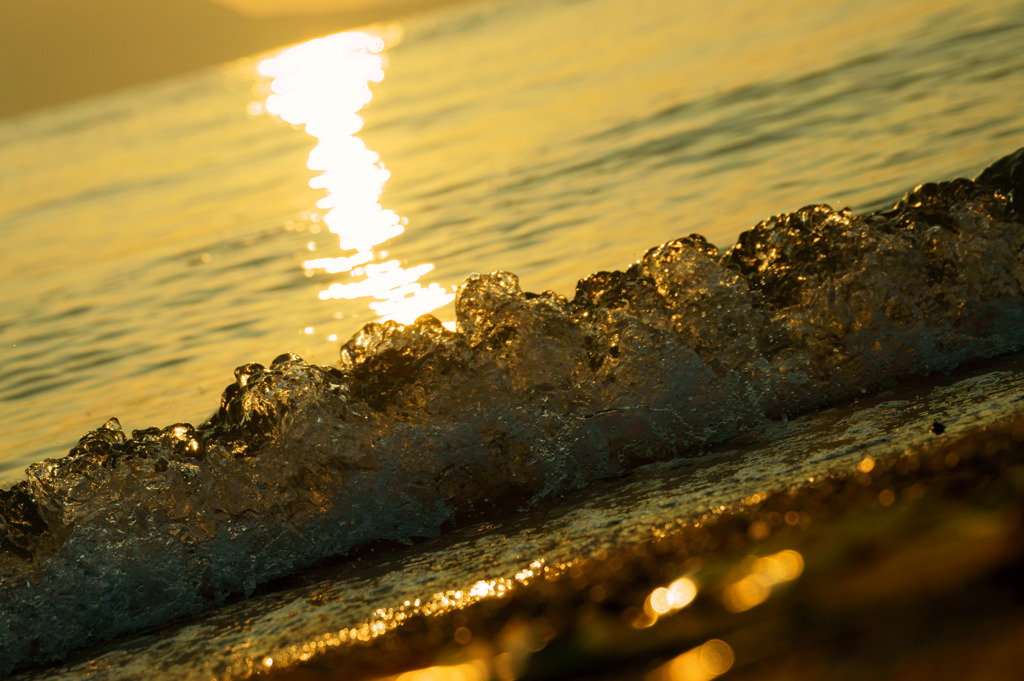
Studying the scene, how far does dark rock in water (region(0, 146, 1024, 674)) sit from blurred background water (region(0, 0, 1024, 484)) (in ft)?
5.00

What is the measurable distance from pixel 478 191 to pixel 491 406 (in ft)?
19.7

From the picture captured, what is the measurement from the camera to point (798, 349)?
371cm

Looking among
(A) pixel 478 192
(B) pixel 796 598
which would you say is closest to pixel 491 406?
(B) pixel 796 598

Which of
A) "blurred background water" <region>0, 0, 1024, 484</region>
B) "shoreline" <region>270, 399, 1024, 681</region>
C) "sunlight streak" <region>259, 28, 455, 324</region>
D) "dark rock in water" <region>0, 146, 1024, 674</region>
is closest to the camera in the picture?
"shoreline" <region>270, 399, 1024, 681</region>

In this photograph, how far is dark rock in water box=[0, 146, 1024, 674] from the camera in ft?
10.8

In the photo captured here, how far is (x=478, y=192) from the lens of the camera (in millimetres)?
9383

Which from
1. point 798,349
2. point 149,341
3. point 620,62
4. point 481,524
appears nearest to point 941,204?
point 798,349

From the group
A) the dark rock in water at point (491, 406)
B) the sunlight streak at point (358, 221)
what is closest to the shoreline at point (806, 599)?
the dark rock in water at point (491, 406)

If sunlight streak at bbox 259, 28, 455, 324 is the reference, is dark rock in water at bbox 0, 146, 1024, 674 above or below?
below

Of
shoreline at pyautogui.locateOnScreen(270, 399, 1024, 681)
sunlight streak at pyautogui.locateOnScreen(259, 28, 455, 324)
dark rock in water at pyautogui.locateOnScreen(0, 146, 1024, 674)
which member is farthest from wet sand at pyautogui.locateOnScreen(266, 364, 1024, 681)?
sunlight streak at pyautogui.locateOnScreen(259, 28, 455, 324)

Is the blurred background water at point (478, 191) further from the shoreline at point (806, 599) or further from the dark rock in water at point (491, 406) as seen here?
the shoreline at point (806, 599)

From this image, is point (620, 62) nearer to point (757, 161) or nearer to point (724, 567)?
point (757, 161)

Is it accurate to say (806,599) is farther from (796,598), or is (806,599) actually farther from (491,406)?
(491,406)

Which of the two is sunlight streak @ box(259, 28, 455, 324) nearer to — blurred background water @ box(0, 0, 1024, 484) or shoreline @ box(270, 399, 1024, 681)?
blurred background water @ box(0, 0, 1024, 484)
